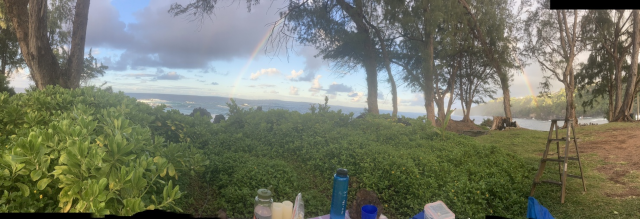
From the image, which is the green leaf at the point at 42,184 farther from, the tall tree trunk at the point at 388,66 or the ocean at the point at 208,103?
the tall tree trunk at the point at 388,66

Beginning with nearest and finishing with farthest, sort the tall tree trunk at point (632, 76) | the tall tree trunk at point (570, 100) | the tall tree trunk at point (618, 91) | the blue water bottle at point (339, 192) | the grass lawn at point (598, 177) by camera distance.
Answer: the blue water bottle at point (339, 192) < the grass lawn at point (598, 177) < the tall tree trunk at point (632, 76) < the tall tree trunk at point (570, 100) < the tall tree trunk at point (618, 91)

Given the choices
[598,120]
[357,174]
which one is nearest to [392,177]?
[357,174]

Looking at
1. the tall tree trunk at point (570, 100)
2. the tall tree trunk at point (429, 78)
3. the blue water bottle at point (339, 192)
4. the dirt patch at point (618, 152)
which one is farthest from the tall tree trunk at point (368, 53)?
the blue water bottle at point (339, 192)

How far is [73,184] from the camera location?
111 centimetres

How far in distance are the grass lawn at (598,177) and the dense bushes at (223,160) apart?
0.45 metres

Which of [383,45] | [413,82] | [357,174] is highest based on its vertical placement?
[383,45]

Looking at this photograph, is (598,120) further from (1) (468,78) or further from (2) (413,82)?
(2) (413,82)

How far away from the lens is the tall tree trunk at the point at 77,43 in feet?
17.8

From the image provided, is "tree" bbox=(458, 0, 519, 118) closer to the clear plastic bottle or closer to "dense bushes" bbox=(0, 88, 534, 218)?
"dense bushes" bbox=(0, 88, 534, 218)

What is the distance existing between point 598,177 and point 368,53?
6.12 meters

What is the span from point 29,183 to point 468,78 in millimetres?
15897

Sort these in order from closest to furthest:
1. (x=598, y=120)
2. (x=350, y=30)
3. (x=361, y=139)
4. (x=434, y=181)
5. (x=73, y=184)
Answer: (x=73, y=184)
(x=434, y=181)
(x=361, y=139)
(x=350, y=30)
(x=598, y=120)

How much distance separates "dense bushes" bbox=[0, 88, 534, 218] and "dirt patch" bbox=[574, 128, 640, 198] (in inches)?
47.8

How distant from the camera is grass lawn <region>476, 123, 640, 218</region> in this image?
3594 millimetres
